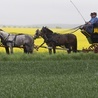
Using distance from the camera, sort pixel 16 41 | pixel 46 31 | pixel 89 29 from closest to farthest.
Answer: pixel 89 29, pixel 16 41, pixel 46 31

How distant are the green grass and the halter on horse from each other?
2.35 meters

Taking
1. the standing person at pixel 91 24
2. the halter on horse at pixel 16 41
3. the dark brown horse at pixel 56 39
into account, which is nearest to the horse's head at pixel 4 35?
the halter on horse at pixel 16 41

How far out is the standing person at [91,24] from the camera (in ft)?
62.5

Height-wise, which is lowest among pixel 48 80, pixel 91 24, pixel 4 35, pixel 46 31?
pixel 48 80

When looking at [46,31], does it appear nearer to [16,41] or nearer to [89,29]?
[16,41]

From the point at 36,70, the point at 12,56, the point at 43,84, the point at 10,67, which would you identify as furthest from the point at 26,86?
the point at 12,56

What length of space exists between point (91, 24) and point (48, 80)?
828 cm

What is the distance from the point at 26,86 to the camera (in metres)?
9.94

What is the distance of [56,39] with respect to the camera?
2155 centimetres

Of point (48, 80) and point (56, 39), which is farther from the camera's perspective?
point (56, 39)

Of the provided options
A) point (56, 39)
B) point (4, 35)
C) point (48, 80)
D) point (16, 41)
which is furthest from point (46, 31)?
point (48, 80)

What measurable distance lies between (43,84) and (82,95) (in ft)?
6.57

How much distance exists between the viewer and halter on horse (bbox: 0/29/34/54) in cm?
2053

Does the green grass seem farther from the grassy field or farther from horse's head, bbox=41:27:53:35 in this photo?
horse's head, bbox=41:27:53:35
